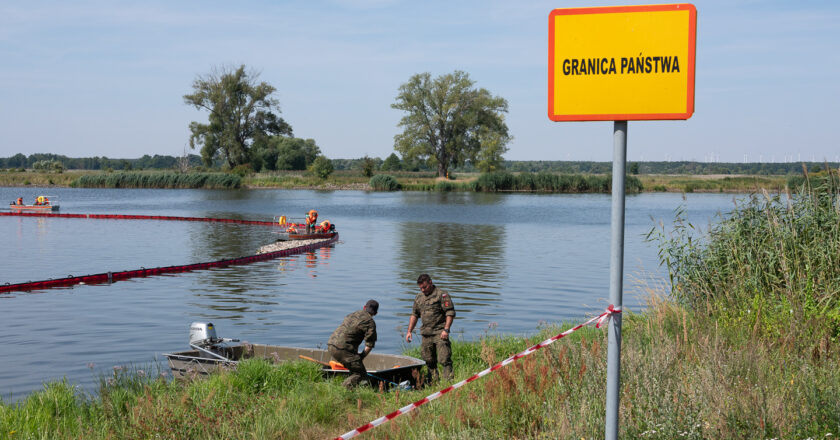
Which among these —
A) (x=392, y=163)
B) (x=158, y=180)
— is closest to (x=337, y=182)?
(x=158, y=180)

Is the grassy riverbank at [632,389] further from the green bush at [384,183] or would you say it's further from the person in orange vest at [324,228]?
the green bush at [384,183]

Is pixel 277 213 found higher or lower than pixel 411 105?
lower

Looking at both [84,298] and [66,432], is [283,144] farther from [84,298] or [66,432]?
[66,432]

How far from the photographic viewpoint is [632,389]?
22.6 feet

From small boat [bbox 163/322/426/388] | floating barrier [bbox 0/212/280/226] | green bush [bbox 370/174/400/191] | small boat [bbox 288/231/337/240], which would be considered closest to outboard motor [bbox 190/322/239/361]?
small boat [bbox 163/322/426/388]

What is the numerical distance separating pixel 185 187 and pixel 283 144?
181 ft

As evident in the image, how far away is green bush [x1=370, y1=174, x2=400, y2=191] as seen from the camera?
9844cm

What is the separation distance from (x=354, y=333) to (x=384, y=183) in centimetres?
8859

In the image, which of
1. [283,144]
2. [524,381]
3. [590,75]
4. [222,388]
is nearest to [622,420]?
[524,381]

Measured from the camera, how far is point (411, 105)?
108 metres

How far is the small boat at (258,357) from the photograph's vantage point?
10508 millimetres

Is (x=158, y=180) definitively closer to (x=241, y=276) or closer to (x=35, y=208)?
(x=35, y=208)

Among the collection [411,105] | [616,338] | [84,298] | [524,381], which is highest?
[411,105]

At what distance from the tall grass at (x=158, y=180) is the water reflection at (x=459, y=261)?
56302mm
